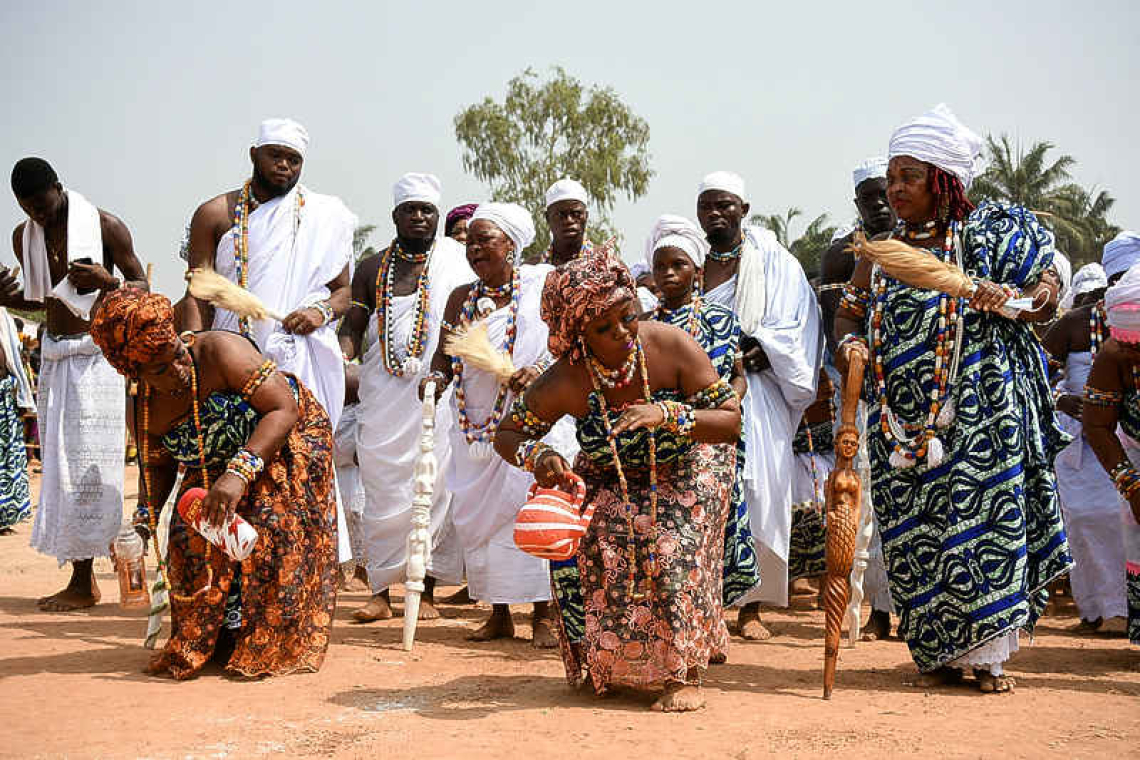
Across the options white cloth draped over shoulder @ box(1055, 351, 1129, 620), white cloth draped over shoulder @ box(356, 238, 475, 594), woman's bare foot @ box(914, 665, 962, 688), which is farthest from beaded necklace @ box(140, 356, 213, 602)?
white cloth draped over shoulder @ box(1055, 351, 1129, 620)

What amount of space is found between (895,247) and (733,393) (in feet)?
3.83

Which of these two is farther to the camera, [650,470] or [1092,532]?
[1092,532]

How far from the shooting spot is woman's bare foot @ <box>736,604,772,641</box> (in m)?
7.38

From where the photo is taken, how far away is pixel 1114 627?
775 cm

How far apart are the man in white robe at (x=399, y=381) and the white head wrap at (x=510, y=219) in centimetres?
110

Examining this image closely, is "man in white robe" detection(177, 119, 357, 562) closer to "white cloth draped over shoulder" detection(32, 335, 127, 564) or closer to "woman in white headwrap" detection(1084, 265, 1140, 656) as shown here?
"white cloth draped over shoulder" detection(32, 335, 127, 564)

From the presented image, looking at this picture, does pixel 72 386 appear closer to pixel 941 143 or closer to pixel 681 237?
pixel 681 237

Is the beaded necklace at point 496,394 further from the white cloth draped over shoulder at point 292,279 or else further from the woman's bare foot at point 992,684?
the woman's bare foot at point 992,684

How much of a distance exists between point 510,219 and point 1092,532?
14.4 feet

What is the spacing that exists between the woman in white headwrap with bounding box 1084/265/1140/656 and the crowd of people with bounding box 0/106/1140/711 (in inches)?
0.6

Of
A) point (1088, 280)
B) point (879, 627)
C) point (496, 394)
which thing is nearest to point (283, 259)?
point (496, 394)

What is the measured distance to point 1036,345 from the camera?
5.87 m

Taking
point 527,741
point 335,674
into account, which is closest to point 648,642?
point 527,741

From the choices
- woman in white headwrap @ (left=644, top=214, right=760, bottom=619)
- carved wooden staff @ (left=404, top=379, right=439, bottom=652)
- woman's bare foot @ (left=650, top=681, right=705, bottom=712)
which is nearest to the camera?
woman's bare foot @ (left=650, top=681, right=705, bottom=712)
